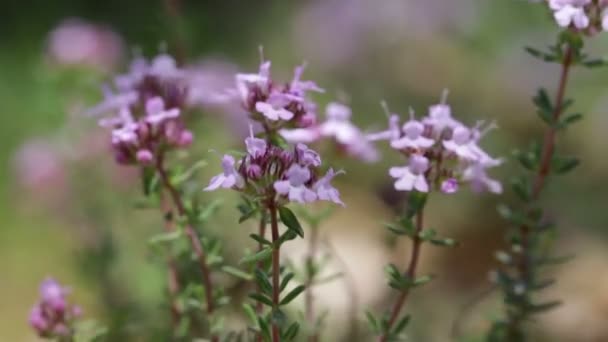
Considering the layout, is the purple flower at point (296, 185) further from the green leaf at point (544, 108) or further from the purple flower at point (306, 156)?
the green leaf at point (544, 108)

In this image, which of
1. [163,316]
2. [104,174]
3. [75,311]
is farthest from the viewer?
[104,174]

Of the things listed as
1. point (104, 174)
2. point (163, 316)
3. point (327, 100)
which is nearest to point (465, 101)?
point (327, 100)

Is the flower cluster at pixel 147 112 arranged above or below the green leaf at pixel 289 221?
above

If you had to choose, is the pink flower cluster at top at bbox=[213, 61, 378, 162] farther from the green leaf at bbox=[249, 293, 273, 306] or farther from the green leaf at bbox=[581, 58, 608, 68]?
the green leaf at bbox=[581, 58, 608, 68]

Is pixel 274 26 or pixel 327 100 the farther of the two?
pixel 274 26

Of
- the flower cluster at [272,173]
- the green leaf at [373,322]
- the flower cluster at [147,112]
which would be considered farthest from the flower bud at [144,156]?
the green leaf at [373,322]

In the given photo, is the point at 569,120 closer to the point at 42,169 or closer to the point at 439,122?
the point at 439,122

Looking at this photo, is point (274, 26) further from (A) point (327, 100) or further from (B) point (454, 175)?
(B) point (454, 175)
